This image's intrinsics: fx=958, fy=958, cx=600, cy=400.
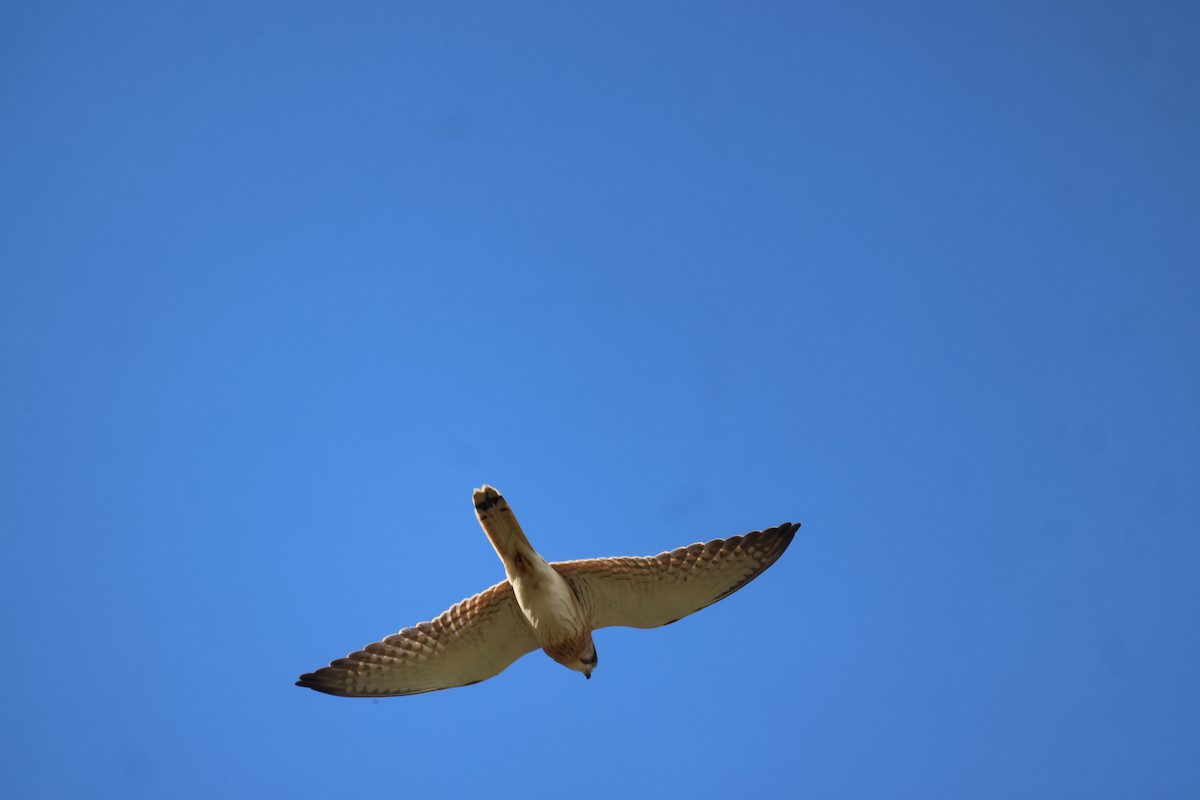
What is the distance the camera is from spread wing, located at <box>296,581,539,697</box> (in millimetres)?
8680

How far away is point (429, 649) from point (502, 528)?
160 centimetres

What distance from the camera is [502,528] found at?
8.03 meters

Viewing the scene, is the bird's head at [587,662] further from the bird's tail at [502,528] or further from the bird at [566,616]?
the bird's tail at [502,528]

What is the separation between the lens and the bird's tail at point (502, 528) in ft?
26.1

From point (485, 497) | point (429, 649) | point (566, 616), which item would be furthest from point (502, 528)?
point (429, 649)

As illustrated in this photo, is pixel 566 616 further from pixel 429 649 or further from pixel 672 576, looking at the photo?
pixel 429 649

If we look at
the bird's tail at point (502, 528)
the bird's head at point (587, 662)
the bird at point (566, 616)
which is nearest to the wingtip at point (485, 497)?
the bird's tail at point (502, 528)

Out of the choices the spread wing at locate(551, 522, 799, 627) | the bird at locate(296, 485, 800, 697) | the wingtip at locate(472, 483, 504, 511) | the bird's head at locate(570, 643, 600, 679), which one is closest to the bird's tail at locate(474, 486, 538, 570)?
the wingtip at locate(472, 483, 504, 511)

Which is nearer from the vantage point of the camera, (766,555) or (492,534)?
(492,534)

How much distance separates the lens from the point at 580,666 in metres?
8.75

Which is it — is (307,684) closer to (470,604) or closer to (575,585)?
(470,604)

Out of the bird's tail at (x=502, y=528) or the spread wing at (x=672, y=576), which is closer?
the bird's tail at (x=502, y=528)

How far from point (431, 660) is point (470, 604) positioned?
0.66 m

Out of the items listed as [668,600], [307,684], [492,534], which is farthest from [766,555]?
[307,684]
